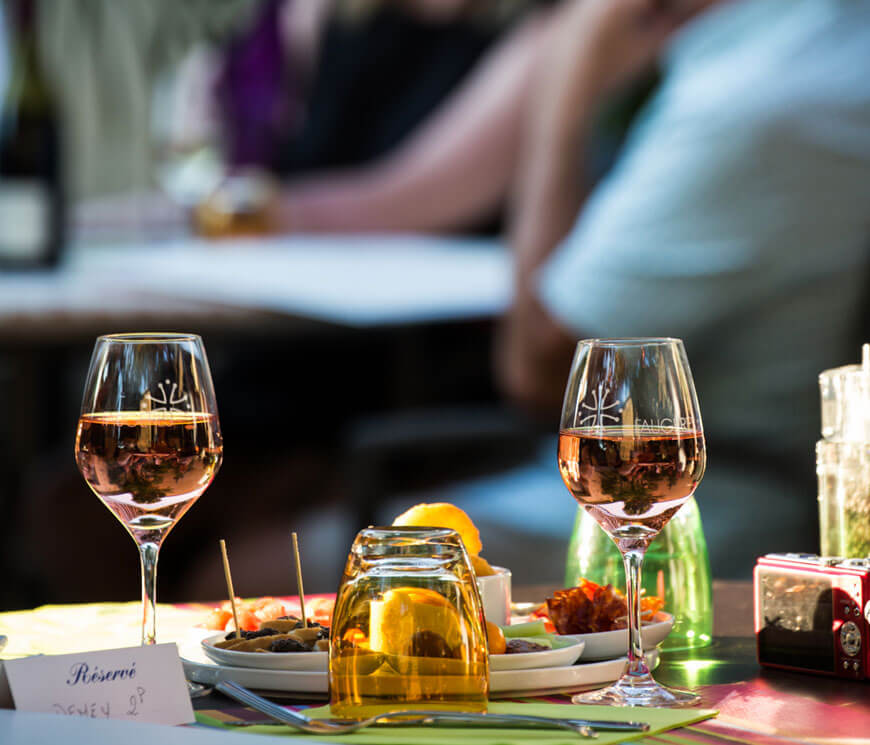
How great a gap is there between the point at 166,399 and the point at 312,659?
15 cm

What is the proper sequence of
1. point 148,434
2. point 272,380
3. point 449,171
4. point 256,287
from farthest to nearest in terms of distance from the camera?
point 449,171, point 272,380, point 256,287, point 148,434

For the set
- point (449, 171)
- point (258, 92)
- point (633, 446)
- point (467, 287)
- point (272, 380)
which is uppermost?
point (258, 92)

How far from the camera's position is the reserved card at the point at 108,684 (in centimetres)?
60

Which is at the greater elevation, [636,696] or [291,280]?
[291,280]

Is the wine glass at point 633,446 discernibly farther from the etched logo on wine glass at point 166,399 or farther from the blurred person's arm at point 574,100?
the blurred person's arm at point 574,100

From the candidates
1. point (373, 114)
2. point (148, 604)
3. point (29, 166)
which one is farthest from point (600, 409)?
point (373, 114)

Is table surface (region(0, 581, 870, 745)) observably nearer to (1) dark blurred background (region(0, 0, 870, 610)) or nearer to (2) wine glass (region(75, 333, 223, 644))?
(2) wine glass (region(75, 333, 223, 644))

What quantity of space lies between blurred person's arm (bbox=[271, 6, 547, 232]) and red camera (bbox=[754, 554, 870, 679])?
2.44 meters

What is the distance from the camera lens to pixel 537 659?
68 cm

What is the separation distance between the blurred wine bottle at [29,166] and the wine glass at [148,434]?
5.22 ft

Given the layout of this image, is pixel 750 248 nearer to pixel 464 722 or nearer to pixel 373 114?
pixel 464 722

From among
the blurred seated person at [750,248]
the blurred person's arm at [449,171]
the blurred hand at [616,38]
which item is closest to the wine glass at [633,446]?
the blurred seated person at [750,248]

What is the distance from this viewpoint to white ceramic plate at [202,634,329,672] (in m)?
0.67

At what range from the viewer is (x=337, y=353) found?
2885mm
